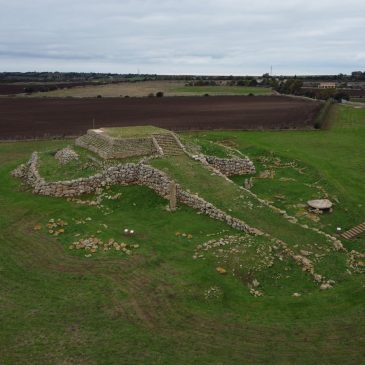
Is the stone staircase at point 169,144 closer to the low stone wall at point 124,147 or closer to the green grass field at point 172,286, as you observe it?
the low stone wall at point 124,147

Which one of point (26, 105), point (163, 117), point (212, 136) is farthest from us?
point (26, 105)

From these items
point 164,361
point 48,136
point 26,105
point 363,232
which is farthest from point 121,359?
point 26,105

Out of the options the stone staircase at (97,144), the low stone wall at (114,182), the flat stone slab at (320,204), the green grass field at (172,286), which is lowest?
the green grass field at (172,286)

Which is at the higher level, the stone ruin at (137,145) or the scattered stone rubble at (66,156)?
the stone ruin at (137,145)

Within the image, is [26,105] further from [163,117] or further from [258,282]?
[258,282]

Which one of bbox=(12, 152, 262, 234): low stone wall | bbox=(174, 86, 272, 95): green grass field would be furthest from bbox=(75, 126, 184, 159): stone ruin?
bbox=(174, 86, 272, 95): green grass field

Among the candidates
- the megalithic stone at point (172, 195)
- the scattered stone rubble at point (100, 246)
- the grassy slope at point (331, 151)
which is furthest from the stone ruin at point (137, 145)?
the scattered stone rubble at point (100, 246)

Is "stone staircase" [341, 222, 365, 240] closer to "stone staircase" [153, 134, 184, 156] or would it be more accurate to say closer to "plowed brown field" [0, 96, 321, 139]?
"stone staircase" [153, 134, 184, 156]

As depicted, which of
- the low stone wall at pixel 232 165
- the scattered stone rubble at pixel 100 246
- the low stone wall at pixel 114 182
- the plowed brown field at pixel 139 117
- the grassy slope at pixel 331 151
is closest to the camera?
the scattered stone rubble at pixel 100 246
